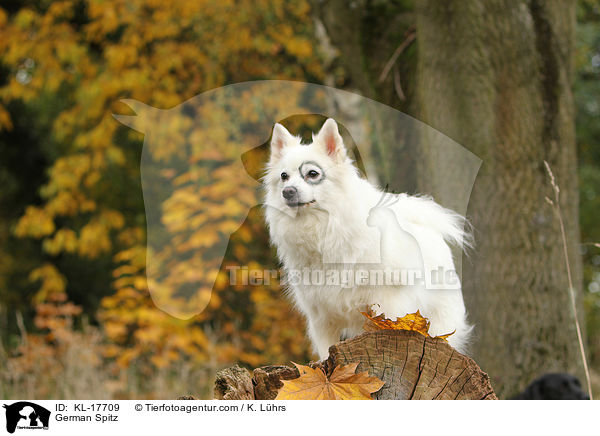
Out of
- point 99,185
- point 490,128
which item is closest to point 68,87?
point 99,185

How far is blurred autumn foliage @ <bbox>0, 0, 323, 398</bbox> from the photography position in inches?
211

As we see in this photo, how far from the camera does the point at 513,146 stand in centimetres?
330

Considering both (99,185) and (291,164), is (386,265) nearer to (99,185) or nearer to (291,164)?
(291,164)

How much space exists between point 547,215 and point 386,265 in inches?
73.3

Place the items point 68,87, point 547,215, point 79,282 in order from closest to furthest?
point 547,215
point 68,87
point 79,282

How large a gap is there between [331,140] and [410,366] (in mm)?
744

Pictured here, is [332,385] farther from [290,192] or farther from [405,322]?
[290,192]

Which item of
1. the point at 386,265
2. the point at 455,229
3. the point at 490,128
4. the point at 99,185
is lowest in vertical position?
the point at 386,265

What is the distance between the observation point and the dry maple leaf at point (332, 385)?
1.80 m

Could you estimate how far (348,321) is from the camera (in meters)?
2.07

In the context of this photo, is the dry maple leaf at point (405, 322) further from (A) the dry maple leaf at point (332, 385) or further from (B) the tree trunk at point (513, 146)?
(B) the tree trunk at point (513, 146)

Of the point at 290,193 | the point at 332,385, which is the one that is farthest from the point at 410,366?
the point at 290,193
